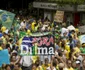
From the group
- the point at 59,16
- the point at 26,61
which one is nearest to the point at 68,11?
the point at 59,16

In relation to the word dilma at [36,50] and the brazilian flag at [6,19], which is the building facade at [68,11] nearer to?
the brazilian flag at [6,19]

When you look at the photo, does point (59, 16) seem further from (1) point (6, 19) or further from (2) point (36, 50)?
(2) point (36, 50)

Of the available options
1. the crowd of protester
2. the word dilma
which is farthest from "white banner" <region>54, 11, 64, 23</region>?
the word dilma

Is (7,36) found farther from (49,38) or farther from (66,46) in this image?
(49,38)

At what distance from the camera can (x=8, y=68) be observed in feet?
43.2

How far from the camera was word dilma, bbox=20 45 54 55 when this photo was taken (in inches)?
546

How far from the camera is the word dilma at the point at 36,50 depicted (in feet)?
45.5

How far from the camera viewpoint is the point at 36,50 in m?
13.9

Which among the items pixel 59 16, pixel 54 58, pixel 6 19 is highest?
pixel 54 58

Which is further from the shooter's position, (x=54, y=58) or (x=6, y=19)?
(x=6, y=19)

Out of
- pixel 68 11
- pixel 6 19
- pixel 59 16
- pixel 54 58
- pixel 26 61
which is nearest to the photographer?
pixel 54 58

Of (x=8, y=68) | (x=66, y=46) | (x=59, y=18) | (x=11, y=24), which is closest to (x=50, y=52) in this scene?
(x=8, y=68)

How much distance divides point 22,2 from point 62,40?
3290cm

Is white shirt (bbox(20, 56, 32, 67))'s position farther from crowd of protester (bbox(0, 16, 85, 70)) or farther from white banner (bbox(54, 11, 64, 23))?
white banner (bbox(54, 11, 64, 23))
